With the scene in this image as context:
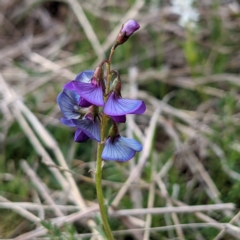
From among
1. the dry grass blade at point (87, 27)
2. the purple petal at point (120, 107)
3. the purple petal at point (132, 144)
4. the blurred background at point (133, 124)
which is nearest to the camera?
the purple petal at point (120, 107)

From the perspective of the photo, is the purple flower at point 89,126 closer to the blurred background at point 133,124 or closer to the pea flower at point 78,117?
the pea flower at point 78,117

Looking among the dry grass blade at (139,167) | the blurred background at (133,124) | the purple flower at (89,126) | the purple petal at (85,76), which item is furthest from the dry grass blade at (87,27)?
the purple flower at (89,126)

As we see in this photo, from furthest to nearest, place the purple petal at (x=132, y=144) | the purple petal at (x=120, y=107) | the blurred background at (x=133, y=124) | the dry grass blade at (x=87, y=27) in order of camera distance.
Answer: the dry grass blade at (x=87, y=27) → the blurred background at (x=133, y=124) → the purple petal at (x=132, y=144) → the purple petal at (x=120, y=107)

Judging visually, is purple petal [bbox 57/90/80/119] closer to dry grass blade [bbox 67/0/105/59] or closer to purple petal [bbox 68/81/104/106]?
purple petal [bbox 68/81/104/106]

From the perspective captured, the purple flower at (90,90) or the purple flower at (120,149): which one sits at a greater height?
the purple flower at (90,90)

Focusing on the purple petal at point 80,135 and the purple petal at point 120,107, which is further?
the purple petal at point 80,135

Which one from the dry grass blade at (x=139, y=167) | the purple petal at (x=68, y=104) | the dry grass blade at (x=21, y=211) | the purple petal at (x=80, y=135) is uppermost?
the purple petal at (x=68, y=104)

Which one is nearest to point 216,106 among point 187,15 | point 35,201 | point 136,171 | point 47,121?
point 187,15

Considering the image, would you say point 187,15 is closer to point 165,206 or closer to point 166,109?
point 166,109
